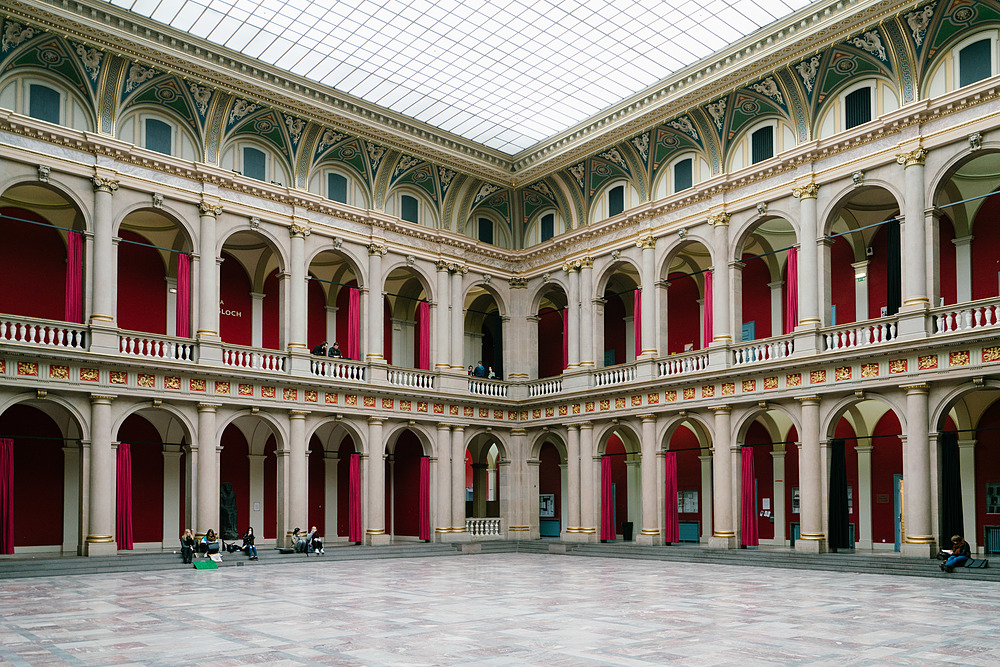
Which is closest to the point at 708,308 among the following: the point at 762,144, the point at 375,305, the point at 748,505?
the point at 762,144

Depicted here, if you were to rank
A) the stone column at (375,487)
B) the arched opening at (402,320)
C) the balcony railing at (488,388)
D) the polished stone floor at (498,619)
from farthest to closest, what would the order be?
the arched opening at (402,320) → the balcony railing at (488,388) → the stone column at (375,487) → the polished stone floor at (498,619)

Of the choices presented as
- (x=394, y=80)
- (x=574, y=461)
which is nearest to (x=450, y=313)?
(x=574, y=461)

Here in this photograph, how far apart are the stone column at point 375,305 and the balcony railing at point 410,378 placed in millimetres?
762

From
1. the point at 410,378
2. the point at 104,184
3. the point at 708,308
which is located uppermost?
the point at 104,184

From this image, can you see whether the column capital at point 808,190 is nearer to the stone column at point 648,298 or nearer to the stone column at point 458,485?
the stone column at point 648,298

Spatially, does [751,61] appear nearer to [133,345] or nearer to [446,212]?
[446,212]

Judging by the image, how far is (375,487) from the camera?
100.0ft

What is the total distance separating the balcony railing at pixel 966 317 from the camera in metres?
21.7

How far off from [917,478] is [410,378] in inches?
678

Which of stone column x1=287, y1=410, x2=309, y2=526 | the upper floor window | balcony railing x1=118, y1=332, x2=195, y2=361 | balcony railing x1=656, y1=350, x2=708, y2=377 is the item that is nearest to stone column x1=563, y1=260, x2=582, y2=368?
balcony railing x1=656, y1=350, x2=708, y2=377

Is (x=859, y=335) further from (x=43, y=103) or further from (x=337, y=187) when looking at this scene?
(x=43, y=103)

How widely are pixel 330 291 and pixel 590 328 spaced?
10709 millimetres

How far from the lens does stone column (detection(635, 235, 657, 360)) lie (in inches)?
1203

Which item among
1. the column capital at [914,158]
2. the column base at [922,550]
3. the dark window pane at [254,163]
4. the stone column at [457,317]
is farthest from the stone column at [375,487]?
the column capital at [914,158]
